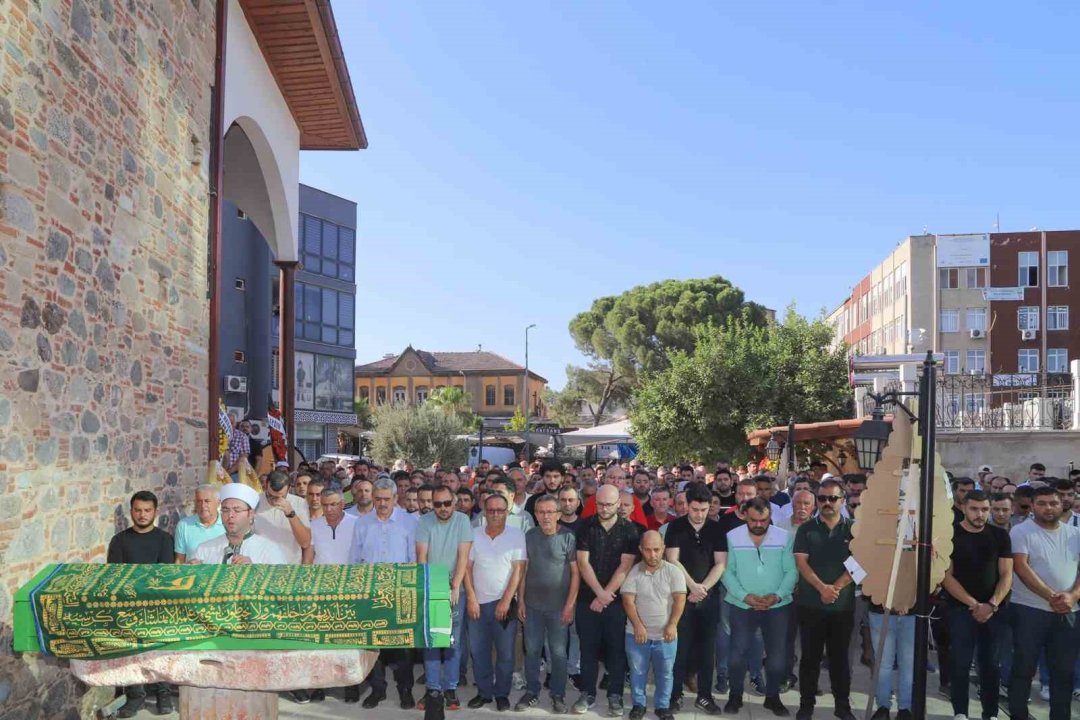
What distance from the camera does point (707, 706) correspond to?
254 inches

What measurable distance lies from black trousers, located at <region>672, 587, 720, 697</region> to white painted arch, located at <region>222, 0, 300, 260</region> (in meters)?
6.75

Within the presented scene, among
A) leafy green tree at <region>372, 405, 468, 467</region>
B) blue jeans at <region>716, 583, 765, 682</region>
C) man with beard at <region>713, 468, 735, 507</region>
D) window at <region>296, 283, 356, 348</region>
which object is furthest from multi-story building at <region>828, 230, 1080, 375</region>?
blue jeans at <region>716, 583, 765, 682</region>

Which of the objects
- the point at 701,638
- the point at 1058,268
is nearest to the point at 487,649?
the point at 701,638

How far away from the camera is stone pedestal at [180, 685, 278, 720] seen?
4363 mm

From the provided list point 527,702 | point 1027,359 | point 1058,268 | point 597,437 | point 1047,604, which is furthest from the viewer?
point 1027,359

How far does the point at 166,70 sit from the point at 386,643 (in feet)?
17.7

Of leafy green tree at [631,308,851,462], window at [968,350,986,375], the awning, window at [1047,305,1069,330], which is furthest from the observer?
window at [968,350,986,375]

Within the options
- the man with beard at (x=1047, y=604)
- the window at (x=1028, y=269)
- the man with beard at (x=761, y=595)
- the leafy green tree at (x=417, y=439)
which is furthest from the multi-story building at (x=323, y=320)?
the window at (x=1028, y=269)

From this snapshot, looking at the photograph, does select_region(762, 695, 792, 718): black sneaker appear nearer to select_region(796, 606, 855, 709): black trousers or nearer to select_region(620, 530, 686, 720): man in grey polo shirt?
select_region(796, 606, 855, 709): black trousers

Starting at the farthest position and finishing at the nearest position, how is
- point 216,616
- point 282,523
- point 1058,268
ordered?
point 1058,268, point 282,523, point 216,616

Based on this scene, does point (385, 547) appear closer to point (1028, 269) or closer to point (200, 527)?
point (200, 527)

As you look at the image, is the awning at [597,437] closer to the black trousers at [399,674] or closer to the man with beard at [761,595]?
the man with beard at [761,595]

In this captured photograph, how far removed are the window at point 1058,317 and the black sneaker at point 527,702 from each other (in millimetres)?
36473

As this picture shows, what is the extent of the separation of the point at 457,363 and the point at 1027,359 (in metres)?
42.1
